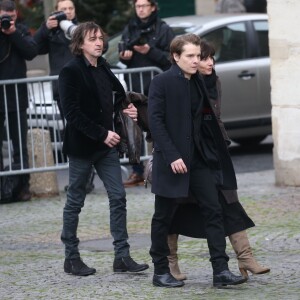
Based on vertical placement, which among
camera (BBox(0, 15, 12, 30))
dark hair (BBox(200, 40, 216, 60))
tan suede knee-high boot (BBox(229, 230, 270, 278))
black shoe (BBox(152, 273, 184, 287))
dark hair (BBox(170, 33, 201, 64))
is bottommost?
black shoe (BBox(152, 273, 184, 287))

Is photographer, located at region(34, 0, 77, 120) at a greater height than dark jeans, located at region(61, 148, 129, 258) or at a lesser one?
greater

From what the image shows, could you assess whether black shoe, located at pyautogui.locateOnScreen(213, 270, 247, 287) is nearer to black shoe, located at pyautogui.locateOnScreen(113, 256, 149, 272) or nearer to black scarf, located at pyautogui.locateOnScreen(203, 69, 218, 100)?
black shoe, located at pyautogui.locateOnScreen(113, 256, 149, 272)

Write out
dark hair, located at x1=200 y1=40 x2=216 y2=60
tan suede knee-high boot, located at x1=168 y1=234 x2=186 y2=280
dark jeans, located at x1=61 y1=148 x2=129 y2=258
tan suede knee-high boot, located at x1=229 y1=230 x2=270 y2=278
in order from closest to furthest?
tan suede knee-high boot, located at x1=229 y1=230 x2=270 y2=278
tan suede knee-high boot, located at x1=168 y1=234 x2=186 y2=280
dark hair, located at x1=200 y1=40 x2=216 y2=60
dark jeans, located at x1=61 y1=148 x2=129 y2=258

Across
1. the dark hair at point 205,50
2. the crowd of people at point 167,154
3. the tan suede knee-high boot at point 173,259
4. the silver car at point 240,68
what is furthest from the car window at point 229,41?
the tan suede knee-high boot at point 173,259

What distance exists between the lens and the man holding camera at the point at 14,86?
1216 cm

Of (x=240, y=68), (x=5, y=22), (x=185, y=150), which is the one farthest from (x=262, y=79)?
(x=185, y=150)

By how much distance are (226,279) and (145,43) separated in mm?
5635

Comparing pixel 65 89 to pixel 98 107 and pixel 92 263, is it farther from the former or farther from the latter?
pixel 92 263

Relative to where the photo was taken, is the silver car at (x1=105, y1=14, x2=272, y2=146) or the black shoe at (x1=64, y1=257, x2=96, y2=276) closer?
the black shoe at (x1=64, y1=257, x2=96, y2=276)

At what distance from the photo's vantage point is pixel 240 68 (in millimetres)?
→ 15914

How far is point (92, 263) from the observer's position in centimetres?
927

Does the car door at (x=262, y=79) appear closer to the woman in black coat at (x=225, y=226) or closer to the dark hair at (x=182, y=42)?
the woman in black coat at (x=225, y=226)

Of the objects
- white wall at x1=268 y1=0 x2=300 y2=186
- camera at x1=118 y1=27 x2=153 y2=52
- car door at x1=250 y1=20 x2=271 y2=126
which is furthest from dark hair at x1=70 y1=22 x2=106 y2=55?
car door at x1=250 y1=20 x2=271 y2=126

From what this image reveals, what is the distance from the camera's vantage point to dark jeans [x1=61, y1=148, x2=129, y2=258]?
28.9 feet
